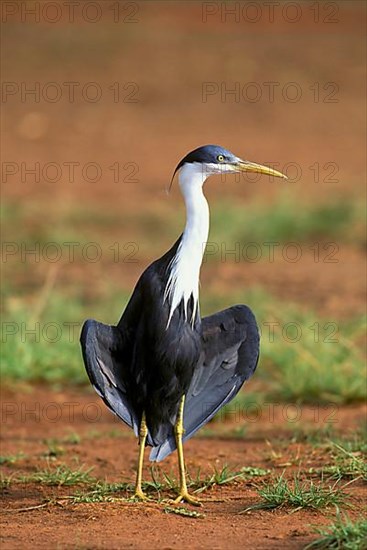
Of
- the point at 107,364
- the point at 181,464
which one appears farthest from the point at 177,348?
the point at 181,464

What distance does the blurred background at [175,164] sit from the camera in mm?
9242

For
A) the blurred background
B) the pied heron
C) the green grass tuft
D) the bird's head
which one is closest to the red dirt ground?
the green grass tuft

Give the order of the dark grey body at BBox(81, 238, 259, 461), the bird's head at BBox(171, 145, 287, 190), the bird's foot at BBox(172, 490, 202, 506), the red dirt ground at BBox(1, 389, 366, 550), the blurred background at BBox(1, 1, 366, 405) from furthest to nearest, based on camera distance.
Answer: the blurred background at BBox(1, 1, 366, 405), the bird's head at BBox(171, 145, 287, 190), the dark grey body at BBox(81, 238, 259, 461), the bird's foot at BBox(172, 490, 202, 506), the red dirt ground at BBox(1, 389, 366, 550)

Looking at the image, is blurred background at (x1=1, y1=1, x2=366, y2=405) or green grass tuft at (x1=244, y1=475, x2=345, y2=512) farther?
blurred background at (x1=1, y1=1, x2=366, y2=405)

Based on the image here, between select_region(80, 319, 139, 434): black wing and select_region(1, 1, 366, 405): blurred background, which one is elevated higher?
select_region(1, 1, 366, 405): blurred background

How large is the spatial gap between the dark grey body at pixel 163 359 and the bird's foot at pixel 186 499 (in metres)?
0.35

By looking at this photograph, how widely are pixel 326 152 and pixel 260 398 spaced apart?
9039 millimetres

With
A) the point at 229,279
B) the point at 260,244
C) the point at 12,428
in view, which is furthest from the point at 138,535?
the point at 260,244

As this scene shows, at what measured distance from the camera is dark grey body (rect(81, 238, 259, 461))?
19.0 feet

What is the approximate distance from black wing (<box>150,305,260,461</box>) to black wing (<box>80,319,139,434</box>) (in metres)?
0.34

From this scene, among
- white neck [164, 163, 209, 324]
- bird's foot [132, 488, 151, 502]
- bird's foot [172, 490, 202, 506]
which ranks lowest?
bird's foot [172, 490, 202, 506]

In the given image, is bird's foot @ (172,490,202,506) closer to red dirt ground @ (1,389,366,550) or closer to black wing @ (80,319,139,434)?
red dirt ground @ (1,389,366,550)

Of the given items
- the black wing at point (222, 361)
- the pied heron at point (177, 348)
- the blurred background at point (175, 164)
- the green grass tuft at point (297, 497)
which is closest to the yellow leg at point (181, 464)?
the pied heron at point (177, 348)

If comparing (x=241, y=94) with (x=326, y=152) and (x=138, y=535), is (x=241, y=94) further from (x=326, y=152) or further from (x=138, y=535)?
(x=138, y=535)
